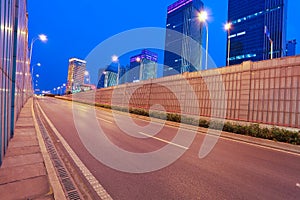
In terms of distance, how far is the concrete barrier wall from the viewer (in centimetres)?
1007

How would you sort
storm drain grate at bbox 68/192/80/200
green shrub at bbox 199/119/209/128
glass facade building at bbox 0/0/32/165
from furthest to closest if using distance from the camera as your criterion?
green shrub at bbox 199/119/209/128 < glass facade building at bbox 0/0/32/165 < storm drain grate at bbox 68/192/80/200

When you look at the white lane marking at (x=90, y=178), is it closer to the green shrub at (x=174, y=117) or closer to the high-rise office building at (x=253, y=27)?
the green shrub at (x=174, y=117)

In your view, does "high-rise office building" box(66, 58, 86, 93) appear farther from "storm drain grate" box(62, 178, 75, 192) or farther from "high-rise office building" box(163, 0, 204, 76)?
"storm drain grate" box(62, 178, 75, 192)

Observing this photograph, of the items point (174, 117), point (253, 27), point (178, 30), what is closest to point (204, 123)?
point (174, 117)

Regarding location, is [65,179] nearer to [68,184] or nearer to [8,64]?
[68,184]

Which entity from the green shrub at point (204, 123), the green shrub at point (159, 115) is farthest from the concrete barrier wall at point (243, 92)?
the green shrub at point (204, 123)

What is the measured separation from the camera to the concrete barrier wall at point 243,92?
33.0ft

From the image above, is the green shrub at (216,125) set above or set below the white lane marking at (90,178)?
above

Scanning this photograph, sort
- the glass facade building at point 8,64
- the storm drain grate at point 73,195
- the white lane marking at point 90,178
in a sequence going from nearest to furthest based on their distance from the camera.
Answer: the storm drain grate at point 73,195 < the white lane marking at point 90,178 < the glass facade building at point 8,64

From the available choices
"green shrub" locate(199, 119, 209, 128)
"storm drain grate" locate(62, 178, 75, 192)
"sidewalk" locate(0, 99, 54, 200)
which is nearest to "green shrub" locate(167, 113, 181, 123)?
"green shrub" locate(199, 119, 209, 128)

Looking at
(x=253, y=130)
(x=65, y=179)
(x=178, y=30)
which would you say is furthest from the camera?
(x=178, y=30)

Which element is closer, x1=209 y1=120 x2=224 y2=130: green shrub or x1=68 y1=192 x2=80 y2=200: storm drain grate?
x1=68 y1=192 x2=80 y2=200: storm drain grate

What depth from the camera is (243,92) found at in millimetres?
12516

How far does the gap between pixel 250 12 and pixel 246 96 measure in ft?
246
